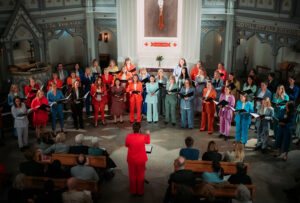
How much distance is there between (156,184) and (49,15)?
32.2ft

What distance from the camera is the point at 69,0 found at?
51.2 ft

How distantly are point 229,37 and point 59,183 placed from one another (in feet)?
36.5

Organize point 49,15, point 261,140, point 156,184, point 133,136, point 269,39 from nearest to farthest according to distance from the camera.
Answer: point 133,136 → point 156,184 → point 261,140 → point 269,39 → point 49,15

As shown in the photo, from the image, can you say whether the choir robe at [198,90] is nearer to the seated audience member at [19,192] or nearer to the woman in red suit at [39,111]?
the woman in red suit at [39,111]

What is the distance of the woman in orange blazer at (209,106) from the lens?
1109 cm

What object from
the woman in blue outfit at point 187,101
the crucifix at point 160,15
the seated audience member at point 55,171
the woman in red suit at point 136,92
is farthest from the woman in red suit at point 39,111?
the crucifix at point 160,15

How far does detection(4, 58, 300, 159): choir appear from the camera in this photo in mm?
10078

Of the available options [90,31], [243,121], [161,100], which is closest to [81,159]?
A: [243,121]

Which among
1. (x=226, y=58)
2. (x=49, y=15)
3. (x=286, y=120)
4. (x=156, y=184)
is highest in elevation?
(x=49, y=15)

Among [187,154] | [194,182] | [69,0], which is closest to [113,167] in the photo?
[187,154]

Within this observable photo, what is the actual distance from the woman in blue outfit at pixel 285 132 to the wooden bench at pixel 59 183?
5496mm

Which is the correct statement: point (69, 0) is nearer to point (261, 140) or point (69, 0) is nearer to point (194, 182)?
point (261, 140)

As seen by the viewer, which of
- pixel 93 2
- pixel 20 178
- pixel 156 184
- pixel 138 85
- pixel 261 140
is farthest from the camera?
pixel 93 2

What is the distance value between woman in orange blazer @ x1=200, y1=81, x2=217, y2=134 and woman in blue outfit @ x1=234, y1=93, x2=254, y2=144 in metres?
1.07
